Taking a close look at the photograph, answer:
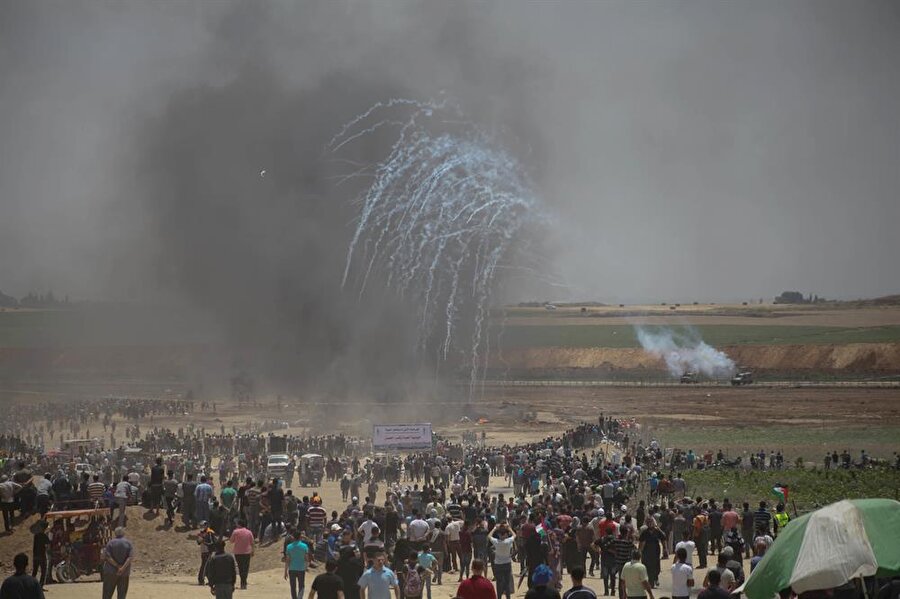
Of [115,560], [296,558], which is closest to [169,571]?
[296,558]

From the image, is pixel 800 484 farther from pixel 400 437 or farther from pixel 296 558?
pixel 296 558

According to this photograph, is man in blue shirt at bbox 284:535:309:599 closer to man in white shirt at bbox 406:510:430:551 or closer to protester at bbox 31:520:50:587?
man in white shirt at bbox 406:510:430:551

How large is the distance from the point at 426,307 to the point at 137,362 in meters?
52.0

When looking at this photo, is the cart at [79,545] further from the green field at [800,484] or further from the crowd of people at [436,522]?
the green field at [800,484]

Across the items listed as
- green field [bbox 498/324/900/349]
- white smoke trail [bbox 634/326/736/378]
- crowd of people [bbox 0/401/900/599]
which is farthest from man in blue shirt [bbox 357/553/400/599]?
green field [bbox 498/324/900/349]

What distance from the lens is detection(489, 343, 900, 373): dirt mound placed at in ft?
350

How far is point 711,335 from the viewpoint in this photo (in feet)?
453

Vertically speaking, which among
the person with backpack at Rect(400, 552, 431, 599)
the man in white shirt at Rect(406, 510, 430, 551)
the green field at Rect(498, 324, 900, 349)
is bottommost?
the person with backpack at Rect(400, 552, 431, 599)

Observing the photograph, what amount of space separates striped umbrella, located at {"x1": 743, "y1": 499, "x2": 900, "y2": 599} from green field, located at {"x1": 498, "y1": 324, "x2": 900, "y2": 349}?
110 meters

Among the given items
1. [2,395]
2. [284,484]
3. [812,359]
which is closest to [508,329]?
[812,359]

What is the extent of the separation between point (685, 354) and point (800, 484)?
253ft

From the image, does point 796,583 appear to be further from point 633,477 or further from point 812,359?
point 812,359

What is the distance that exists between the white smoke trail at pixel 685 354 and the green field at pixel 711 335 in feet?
7.19

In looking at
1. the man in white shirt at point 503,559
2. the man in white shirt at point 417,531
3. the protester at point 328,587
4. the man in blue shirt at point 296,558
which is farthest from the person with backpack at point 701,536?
the protester at point 328,587
